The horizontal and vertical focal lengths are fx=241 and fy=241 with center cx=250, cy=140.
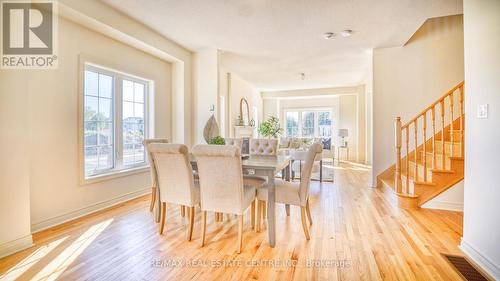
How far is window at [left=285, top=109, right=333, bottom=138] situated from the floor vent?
7.37m

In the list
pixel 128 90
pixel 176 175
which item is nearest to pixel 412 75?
pixel 176 175

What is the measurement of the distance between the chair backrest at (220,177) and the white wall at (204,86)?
2.56m

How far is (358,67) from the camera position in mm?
5781

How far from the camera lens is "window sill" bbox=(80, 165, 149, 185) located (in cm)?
310

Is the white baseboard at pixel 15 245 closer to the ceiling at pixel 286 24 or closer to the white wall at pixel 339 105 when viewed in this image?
the ceiling at pixel 286 24

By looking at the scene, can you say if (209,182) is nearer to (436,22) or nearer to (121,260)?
(121,260)

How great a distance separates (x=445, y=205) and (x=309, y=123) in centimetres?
651

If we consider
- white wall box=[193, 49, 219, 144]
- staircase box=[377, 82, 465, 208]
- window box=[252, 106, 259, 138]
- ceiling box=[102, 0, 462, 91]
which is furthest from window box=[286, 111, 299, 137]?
staircase box=[377, 82, 465, 208]

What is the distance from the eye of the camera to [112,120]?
11.6 ft

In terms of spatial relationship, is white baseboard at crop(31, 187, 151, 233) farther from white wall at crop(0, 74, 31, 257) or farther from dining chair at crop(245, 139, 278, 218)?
dining chair at crop(245, 139, 278, 218)

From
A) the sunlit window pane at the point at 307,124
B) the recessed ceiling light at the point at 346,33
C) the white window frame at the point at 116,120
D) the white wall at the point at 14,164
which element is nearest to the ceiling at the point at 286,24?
the recessed ceiling light at the point at 346,33

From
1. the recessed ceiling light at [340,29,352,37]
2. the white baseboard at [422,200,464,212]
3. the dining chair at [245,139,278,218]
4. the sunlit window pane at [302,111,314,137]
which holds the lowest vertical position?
the white baseboard at [422,200,464,212]

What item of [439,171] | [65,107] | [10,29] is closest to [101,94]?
[65,107]

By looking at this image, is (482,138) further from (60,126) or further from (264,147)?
(60,126)
